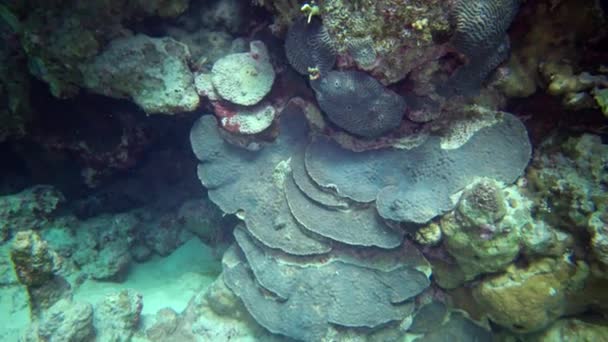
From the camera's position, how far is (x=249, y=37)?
13.7ft

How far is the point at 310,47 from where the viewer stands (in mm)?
3143

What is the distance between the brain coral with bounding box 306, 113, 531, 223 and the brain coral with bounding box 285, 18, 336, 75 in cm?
97

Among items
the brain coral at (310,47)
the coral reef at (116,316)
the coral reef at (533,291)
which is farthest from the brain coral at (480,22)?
the coral reef at (116,316)

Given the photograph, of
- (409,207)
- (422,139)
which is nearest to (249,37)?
(422,139)

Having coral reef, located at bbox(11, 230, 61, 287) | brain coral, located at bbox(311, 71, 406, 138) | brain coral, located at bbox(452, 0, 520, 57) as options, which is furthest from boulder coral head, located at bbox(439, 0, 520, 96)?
A: coral reef, located at bbox(11, 230, 61, 287)

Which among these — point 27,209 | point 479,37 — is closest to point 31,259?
point 27,209

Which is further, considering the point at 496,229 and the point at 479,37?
the point at 496,229

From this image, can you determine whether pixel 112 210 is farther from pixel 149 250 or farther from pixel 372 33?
pixel 372 33

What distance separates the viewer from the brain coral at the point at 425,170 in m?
3.34

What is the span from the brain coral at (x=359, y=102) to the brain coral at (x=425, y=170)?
1.31ft

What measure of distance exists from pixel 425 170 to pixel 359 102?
37.5 inches

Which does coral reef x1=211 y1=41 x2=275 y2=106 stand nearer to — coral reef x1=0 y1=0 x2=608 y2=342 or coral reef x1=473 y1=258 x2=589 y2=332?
coral reef x1=0 y1=0 x2=608 y2=342

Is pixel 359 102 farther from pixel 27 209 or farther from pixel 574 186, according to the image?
pixel 27 209

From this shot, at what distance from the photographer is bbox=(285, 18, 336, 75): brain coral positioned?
10.0ft
